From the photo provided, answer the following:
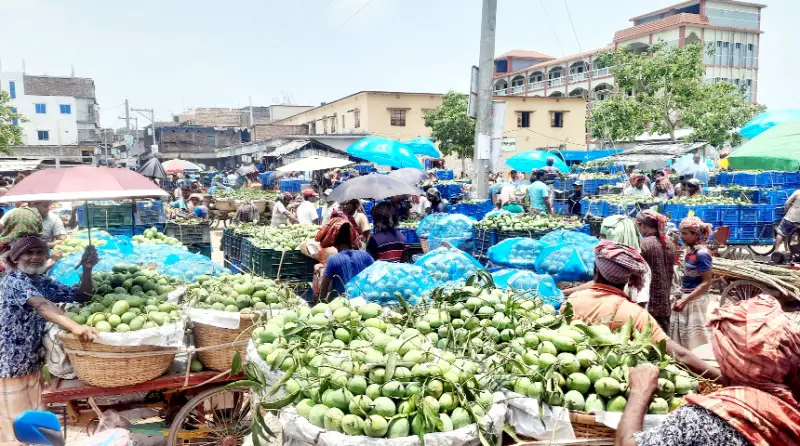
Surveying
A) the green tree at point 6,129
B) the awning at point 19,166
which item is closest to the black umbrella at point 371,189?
the awning at point 19,166

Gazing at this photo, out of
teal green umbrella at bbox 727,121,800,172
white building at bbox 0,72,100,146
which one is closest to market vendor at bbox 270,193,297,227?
teal green umbrella at bbox 727,121,800,172

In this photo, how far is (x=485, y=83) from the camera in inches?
441

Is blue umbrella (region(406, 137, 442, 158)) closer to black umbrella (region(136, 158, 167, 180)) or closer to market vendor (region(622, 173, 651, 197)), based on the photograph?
market vendor (region(622, 173, 651, 197))

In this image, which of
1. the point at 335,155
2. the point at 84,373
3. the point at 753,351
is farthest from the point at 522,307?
the point at 335,155

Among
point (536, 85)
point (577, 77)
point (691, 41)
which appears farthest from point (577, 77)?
point (691, 41)

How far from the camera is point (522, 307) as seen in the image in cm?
324

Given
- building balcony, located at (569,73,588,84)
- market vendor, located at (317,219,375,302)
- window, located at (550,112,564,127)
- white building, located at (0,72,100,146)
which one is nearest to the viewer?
market vendor, located at (317,219,375,302)

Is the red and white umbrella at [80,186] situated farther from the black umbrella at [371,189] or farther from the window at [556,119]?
the window at [556,119]

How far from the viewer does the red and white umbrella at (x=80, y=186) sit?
403 cm

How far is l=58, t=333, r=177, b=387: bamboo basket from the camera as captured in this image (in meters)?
3.62

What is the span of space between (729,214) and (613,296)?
350 inches

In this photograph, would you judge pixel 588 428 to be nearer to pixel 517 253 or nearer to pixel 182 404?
pixel 182 404

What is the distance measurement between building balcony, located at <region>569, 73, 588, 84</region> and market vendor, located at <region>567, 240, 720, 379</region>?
180 ft

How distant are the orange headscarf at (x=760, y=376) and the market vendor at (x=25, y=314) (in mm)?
3607
